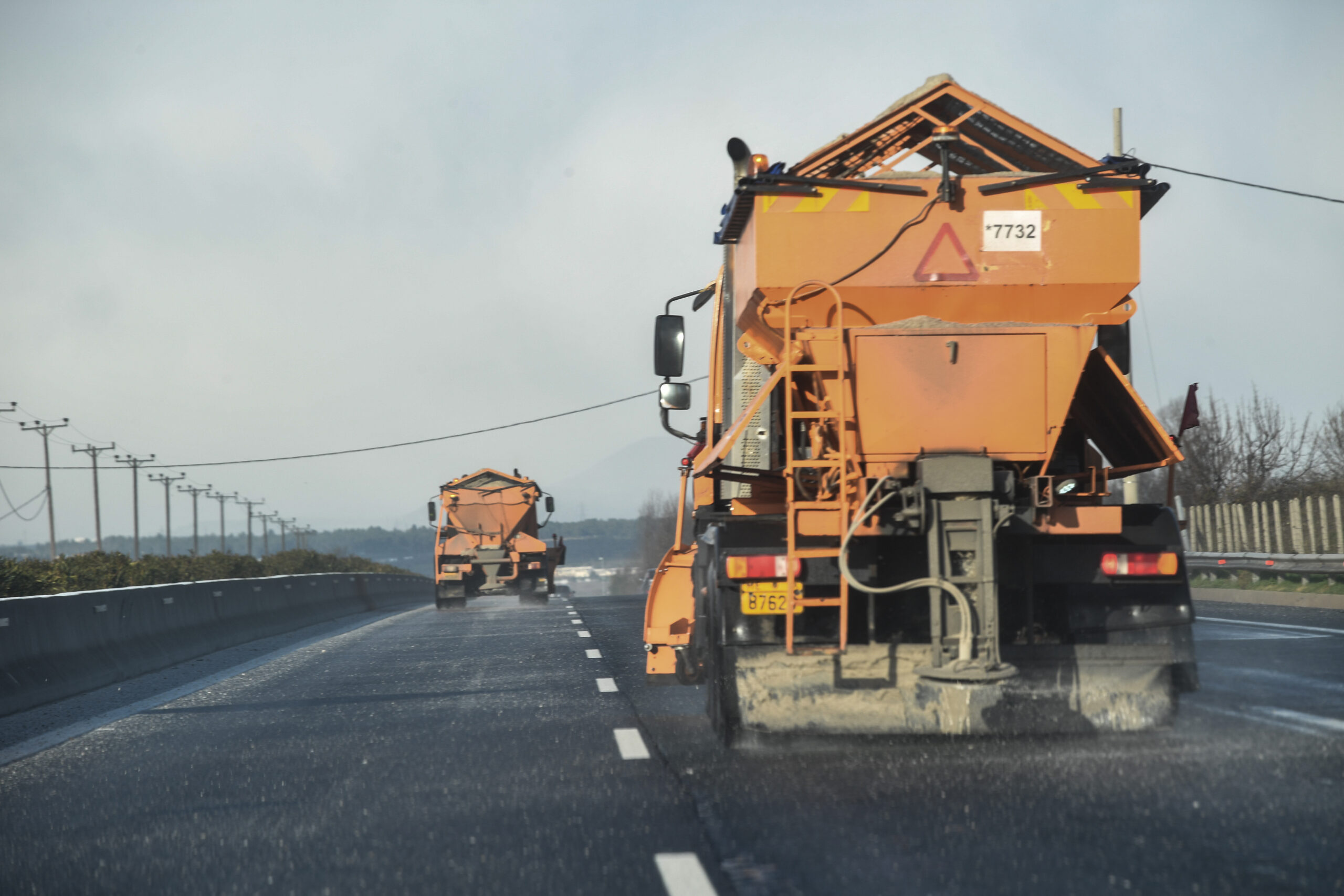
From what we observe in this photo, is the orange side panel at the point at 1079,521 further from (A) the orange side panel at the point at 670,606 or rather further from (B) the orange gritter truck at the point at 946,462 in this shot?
(A) the orange side panel at the point at 670,606

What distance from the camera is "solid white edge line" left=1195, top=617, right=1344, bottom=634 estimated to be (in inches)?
525

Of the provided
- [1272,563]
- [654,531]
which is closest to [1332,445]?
[1272,563]

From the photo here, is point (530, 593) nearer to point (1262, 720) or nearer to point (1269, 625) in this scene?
point (1269, 625)

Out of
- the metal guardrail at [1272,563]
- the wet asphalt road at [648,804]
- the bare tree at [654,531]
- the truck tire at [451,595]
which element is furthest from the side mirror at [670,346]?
the bare tree at [654,531]

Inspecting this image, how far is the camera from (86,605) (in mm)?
11445

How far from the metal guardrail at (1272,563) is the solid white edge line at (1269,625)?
9.49ft

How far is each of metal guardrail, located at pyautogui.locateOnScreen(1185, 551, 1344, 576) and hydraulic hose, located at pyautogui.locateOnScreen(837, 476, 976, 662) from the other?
1398 centimetres

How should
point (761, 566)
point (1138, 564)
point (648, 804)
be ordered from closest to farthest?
point (648, 804) < point (761, 566) < point (1138, 564)

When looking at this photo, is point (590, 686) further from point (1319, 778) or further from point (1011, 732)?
point (1319, 778)

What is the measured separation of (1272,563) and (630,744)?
17460 mm

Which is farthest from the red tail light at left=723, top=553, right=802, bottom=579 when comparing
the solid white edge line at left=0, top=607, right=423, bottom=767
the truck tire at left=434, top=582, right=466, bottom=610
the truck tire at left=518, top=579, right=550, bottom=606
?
the truck tire at left=518, top=579, right=550, bottom=606

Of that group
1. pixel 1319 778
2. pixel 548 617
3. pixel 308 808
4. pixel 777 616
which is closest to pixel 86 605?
pixel 308 808

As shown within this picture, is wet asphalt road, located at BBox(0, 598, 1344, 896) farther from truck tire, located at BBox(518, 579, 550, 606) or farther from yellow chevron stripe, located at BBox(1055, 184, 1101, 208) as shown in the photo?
truck tire, located at BBox(518, 579, 550, 606)

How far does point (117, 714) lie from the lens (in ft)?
30.4
